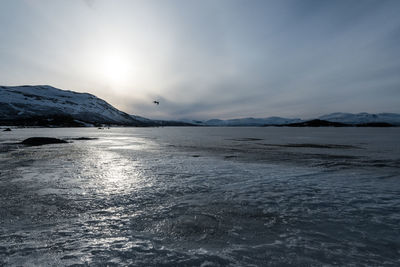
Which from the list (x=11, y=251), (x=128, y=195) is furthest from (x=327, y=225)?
(x=11, y=251)

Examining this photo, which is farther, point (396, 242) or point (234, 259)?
point (396, 242)

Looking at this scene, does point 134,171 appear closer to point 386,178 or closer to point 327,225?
point 327,225

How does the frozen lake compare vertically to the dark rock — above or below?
below

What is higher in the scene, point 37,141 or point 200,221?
point 37,141

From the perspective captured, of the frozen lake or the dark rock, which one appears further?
the dark rock

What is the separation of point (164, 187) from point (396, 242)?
362 inches

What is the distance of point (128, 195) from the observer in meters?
10.2

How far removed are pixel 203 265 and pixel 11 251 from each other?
4.79 m

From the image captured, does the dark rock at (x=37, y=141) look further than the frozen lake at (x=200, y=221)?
Yes

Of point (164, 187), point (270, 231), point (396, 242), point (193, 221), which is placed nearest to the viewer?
point (396, 242)

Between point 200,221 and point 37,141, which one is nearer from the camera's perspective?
point 200,221

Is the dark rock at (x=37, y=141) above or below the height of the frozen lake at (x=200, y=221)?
above

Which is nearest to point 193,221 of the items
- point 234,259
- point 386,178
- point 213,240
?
point 213,240

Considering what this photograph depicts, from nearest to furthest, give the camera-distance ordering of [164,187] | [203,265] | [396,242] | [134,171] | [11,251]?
[203,265] → [11,251] → [396,242] → [164,187] → [134,171]
